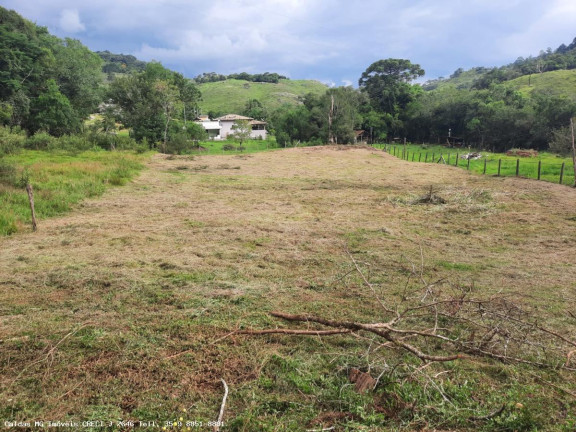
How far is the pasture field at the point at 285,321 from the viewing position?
2.96m

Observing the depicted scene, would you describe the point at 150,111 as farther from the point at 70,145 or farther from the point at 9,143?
the point at 9,143

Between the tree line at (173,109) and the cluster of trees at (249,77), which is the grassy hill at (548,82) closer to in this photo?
the tree line at (173,109)

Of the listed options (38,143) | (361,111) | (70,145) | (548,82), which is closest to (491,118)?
(361,111)

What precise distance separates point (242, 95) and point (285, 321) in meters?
102

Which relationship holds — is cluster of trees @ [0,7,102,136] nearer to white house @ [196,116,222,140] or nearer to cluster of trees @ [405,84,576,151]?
white house @ [196,116,222,140]

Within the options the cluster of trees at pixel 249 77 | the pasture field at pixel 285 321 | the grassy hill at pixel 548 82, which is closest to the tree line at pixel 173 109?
the grassy hill at pixel 548 82

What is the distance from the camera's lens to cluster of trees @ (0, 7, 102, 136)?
3095cm

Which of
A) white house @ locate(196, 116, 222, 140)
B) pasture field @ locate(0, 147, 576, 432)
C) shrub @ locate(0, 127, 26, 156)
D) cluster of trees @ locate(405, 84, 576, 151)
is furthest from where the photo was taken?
white house @ locate(196, 116, 222, 140)

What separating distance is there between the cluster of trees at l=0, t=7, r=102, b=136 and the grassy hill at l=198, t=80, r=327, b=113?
4591 cm

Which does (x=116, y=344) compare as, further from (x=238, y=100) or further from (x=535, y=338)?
(x=238, y=100)

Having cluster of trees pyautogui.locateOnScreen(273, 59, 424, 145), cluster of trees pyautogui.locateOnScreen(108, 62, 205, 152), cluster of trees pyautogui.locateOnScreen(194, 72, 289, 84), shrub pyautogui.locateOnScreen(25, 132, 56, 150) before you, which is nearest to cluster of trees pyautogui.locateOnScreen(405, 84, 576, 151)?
cluster of trees pyautogui.locateOnScreen(273, 59, 424, 145)

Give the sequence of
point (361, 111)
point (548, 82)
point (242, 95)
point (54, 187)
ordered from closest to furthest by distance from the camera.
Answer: point (54, 187)
point (361, 111)
point (548, 82)
point (242, 95)

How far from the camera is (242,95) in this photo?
98.8 m

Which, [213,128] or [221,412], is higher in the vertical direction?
[213,128]
